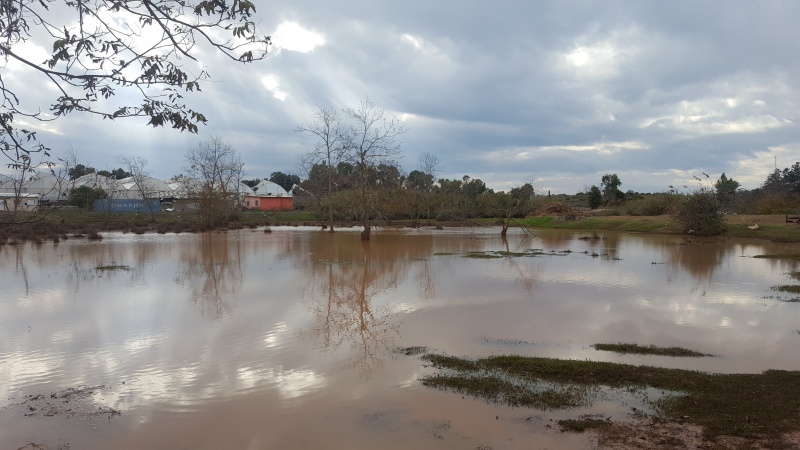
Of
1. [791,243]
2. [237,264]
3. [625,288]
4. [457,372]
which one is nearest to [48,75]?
[457,372]

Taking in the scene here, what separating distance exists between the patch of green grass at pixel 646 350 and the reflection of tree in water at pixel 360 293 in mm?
3612

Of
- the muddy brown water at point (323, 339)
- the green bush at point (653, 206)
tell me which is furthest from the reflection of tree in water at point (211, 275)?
the green bush at point (653, 206)

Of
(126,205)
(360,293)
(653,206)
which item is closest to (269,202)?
(126,205)

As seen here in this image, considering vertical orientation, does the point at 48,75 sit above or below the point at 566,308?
above

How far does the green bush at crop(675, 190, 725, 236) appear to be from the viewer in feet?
128

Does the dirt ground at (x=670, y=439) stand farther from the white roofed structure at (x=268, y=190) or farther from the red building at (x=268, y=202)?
the white roofed structure at (x=268, y=190)

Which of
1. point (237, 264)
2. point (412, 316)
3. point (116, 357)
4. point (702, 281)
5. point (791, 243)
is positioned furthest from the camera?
point (791, 243)

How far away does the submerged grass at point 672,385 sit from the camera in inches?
228

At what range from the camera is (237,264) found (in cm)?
2228

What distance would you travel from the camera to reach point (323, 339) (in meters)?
9.89

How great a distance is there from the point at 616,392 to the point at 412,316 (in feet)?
18.1

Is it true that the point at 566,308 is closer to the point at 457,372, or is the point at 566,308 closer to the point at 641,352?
the point at 641,352

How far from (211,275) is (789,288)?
1754cm

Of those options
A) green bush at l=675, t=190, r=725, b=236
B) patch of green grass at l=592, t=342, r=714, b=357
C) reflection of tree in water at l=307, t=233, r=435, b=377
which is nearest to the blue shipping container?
reflection of tree in water at l=307, t=233, r=435, b=377
